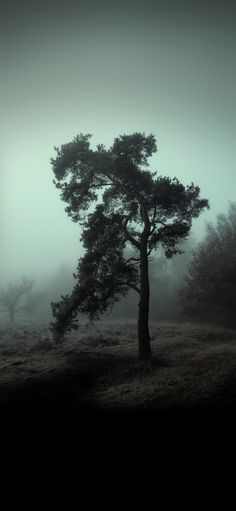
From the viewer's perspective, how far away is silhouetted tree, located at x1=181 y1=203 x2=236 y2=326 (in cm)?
3453

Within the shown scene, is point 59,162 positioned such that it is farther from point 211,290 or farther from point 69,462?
A: point 211,290

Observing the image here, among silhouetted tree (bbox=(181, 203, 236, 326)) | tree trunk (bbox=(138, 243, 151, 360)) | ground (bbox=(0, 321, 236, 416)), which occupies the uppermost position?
silhouetted tree (bbox=(181, 203, 236, 326))

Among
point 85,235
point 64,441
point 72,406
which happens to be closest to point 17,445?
point 64,441

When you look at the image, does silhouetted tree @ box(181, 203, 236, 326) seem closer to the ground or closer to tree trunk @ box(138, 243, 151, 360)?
the ground

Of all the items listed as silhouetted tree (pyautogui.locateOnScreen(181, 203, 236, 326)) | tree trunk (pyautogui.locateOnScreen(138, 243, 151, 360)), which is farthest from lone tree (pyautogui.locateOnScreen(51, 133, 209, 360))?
silhouetted tree (pyautogui.locateOnScreen(181, 203, 236, 326))

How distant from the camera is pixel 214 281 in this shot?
115ft

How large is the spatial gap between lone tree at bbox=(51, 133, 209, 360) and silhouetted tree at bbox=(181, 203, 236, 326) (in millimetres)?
17228

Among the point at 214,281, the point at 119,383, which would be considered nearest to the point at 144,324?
the point at 119,383

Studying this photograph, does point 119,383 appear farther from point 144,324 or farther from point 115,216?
point 115,216

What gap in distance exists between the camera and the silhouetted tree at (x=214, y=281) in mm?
34531

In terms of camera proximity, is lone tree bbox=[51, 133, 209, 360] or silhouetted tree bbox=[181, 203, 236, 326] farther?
silhouetted tree bbox=[181, 203, 236, 326]

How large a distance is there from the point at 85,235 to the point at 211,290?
68.9 ft

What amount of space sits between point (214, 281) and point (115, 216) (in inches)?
800

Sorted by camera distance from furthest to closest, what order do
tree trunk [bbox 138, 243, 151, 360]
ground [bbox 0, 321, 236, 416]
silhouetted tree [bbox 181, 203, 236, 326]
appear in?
silhouetted tree [bbox 181, 203, 236, 326] → tree trunk [bbox 138, 243, 151, 360] → ground [bbox 0, 321, 236, 416]
